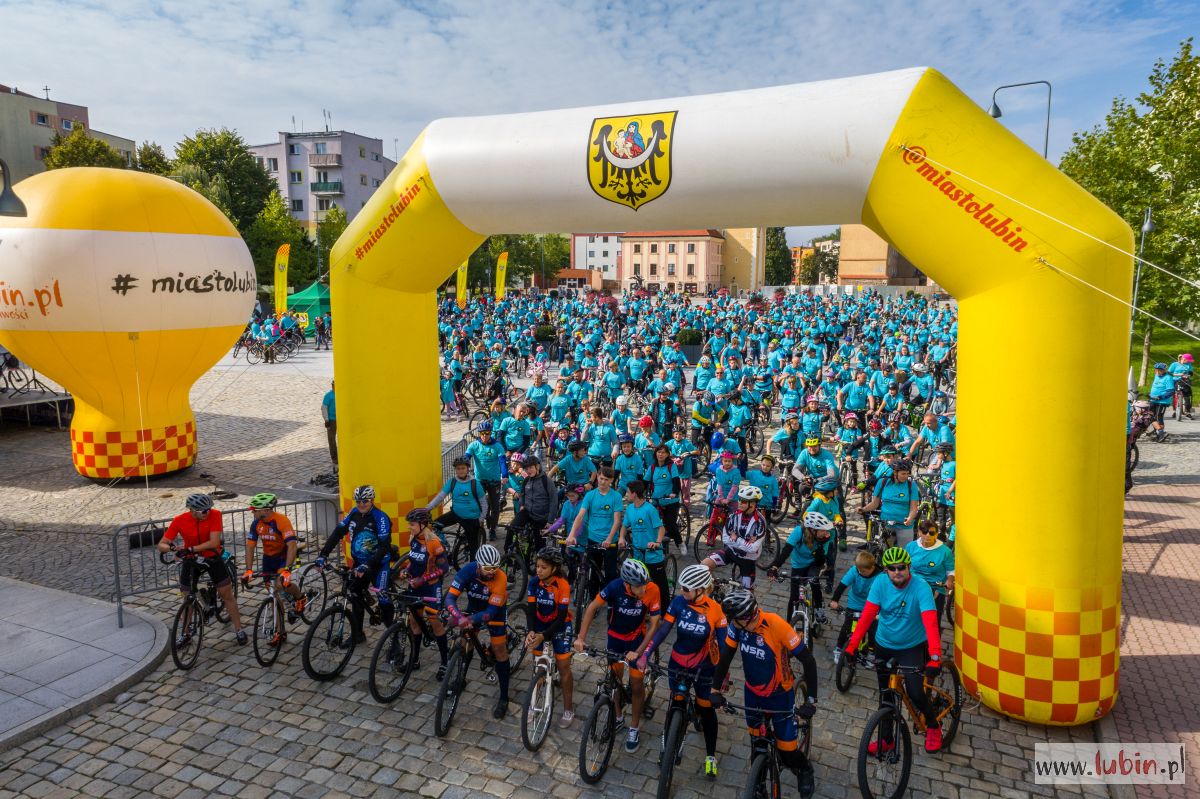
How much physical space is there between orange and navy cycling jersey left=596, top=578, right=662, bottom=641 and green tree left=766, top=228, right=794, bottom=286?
115 meters

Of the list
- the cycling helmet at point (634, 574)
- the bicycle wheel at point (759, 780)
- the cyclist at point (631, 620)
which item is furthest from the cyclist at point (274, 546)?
the bicycle wheel at point (759, 780)

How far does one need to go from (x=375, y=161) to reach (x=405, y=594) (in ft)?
282

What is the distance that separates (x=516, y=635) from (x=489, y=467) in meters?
4.17

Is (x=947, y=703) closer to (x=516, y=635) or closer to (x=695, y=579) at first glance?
(x=695, y=579)

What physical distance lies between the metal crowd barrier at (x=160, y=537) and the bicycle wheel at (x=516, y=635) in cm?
382

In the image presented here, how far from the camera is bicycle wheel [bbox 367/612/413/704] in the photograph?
7.39 meters

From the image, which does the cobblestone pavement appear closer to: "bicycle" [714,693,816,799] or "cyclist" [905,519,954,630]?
"bicycle" [714,693,816,799]

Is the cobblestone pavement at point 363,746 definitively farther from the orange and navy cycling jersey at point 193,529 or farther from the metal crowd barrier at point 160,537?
the metal crowd barrier at point 160,537

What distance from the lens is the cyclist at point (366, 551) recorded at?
8070 millimetres

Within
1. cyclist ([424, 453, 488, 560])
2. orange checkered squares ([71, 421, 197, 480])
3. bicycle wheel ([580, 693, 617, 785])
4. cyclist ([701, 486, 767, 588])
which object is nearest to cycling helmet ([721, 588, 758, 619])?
bicycle wheel ([580, 693, 617, 785])

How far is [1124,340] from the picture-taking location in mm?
6602

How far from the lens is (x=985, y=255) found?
22.2ft

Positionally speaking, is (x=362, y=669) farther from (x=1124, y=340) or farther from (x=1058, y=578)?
(x=1124, y=340)

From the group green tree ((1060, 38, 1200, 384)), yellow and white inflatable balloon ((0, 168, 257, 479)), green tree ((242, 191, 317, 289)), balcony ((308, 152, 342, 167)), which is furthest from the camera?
balcony ((308, 152, 342, 167))
